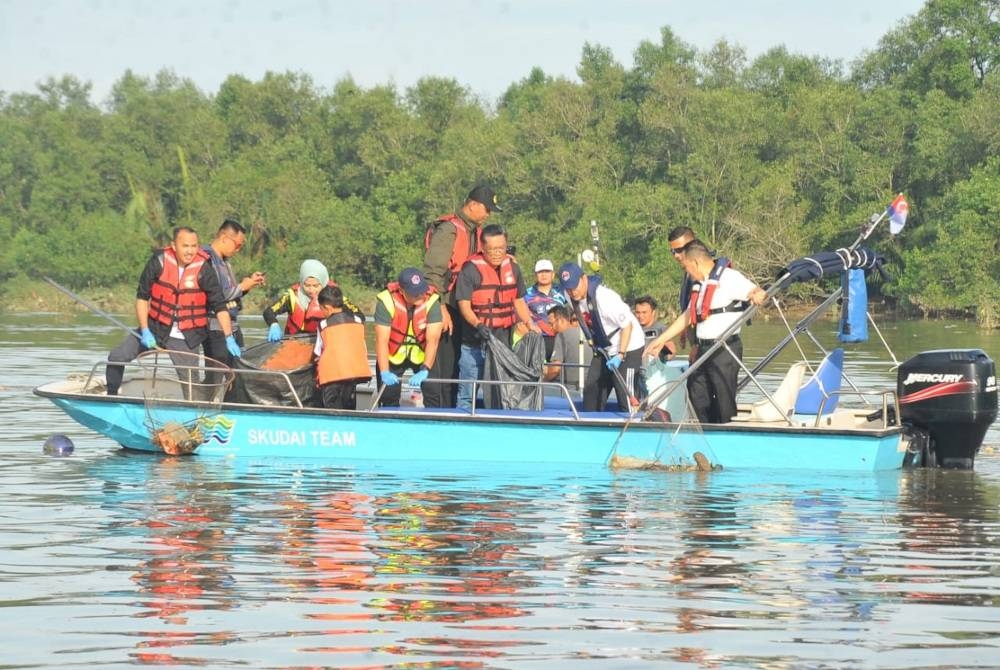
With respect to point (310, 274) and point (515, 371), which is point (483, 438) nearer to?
point (515, 371)

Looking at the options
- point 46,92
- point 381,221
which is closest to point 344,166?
point 381,221

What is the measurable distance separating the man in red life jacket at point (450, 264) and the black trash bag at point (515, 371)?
364mm

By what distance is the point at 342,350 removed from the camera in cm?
1276

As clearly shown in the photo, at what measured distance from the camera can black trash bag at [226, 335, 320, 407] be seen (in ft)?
42.7

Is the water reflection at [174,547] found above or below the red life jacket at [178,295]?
below

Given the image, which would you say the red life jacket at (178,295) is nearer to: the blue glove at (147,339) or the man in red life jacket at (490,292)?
the blue glove at (147,339)

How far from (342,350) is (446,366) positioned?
2.78ft

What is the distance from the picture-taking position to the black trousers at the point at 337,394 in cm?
1288

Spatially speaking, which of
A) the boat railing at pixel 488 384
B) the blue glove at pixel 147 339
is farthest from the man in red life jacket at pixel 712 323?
the blue glove at pixel 147 339

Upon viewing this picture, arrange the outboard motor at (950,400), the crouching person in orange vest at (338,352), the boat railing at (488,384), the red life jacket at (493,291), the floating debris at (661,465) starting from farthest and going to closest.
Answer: the crouching person in orange vest at (338,352) < the red life jacket at (493,291) < the floating debris at (661,465) < the outboard motor at (950,400) < the boat railing at (488,384)

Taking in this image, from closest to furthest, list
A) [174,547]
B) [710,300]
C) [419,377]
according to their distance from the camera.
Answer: [174,547] → [710,300] → [419,377]

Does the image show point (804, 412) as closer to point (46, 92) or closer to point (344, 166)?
point (344, 166)

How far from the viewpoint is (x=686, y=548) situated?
30.6 ft

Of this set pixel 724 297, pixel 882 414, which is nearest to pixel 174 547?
pixel 724 297
